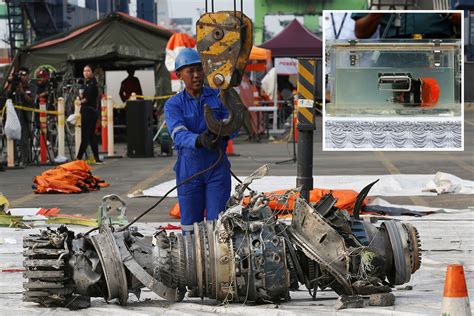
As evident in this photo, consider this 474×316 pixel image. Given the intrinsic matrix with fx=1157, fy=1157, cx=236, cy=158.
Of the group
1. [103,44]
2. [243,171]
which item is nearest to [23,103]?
[243,171]

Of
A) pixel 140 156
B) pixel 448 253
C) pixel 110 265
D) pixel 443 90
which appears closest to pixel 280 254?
pixel 110 265

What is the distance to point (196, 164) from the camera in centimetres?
895

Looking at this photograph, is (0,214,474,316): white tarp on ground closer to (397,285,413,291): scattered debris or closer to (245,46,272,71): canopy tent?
(397,285,413,291): scattered debris

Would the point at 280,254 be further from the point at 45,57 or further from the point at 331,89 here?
the point at 45,57

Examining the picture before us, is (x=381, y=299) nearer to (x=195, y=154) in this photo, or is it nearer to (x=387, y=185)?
(x=195, y=154)

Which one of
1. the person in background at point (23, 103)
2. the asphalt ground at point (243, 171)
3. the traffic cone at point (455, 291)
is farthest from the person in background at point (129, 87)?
the traffic cone at point (455, 291)

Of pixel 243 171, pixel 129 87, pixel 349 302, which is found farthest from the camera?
pixel 129 87

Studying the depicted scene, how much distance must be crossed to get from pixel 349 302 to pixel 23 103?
14857 mm

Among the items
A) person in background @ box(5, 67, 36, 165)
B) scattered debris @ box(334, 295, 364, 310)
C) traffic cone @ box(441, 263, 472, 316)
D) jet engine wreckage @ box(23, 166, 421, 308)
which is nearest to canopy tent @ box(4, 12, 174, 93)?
person in background @ box(5, 67, 36, 165)

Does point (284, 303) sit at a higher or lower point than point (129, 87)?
lower

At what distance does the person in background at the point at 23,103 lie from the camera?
21328mm

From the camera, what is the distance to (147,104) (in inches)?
946

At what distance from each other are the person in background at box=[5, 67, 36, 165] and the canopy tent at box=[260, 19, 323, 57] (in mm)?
19748

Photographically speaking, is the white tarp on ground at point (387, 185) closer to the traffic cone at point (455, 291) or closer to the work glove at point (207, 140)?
the work glove at point (207, 140)
